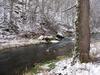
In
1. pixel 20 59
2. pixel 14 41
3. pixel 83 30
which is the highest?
pixel 83 30

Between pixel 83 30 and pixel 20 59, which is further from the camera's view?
pixel 20 59

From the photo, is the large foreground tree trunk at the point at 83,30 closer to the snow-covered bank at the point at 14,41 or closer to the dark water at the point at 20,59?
the dark water at the point at 20,59

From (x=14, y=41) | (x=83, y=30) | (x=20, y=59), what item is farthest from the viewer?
(x=14, y=41)

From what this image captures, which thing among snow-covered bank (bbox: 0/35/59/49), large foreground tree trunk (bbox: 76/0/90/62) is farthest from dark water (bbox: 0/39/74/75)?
snow-covered bank (bbox: 0/35/59/49)

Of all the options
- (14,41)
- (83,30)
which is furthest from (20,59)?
(14,41)

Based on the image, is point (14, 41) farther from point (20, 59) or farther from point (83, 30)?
point (83, 30)

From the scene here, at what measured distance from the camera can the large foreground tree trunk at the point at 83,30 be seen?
10.0 metres

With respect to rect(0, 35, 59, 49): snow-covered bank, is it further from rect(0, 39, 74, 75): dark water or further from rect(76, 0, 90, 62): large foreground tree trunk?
rect(76, 0, 90, 62): large foreground tree trunk

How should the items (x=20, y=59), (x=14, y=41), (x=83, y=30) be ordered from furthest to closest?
(x=14, y=41) → (x=20, y=59) → (x=83, y=30)

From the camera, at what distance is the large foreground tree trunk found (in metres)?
10.0

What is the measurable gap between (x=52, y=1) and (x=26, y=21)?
73.9 ft

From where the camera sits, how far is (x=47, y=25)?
4569 cm

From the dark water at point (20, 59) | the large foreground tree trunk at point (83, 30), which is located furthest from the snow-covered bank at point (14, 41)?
the large foreground tree trunk at point (83, 30)

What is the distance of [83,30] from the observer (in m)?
10.1
